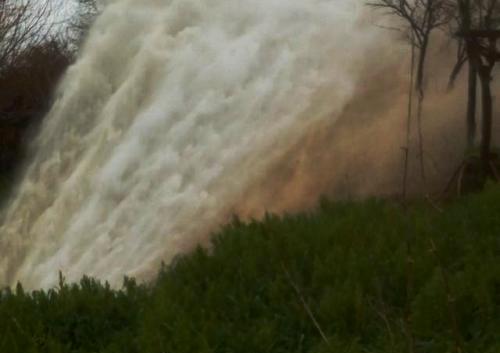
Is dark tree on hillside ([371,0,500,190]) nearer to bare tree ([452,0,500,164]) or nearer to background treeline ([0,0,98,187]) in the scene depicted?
bare tree ([452,0,500,164])

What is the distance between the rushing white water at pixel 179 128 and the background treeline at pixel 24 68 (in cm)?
646

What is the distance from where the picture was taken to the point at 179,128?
14.2m

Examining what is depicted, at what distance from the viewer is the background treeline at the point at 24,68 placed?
23859 millimetres

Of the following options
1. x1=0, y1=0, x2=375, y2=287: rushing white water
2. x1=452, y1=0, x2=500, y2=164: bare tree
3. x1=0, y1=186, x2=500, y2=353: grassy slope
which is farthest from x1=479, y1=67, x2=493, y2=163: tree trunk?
x1=0, y1=0, x2=375, y2=287: rushing white water

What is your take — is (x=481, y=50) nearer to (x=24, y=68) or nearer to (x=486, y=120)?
(x=486, y=120)

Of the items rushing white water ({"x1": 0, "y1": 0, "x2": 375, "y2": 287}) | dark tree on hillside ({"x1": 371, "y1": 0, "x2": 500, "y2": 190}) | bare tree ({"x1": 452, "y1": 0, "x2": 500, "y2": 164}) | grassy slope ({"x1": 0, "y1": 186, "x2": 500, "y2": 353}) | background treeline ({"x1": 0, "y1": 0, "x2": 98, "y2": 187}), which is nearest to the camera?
grassy slope ({"x1": 0, "y1": 186, "x2": 500, "y2": 353})

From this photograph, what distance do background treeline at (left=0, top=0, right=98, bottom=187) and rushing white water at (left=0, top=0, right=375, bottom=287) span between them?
21.2 ft

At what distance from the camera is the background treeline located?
23859 mm

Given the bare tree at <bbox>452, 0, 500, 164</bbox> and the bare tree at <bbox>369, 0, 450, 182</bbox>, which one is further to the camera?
the bare tree at <bbox>369, 0, 450, 182</bbox>

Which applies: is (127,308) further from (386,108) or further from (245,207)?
(386,108)

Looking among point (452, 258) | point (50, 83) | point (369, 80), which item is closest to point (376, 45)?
point (369, 80)

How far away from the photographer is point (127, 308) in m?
8.38

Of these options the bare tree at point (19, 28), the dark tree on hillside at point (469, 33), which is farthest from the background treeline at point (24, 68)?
the dark tree on hillside at point (469, 33)

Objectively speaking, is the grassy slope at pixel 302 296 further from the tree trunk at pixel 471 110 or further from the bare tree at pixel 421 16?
the bare tree at pixel 421 16
